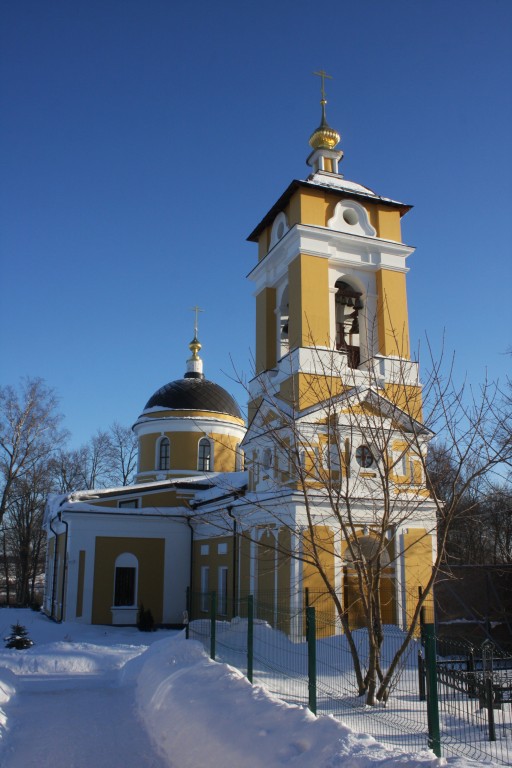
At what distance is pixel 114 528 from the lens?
77.9 ft

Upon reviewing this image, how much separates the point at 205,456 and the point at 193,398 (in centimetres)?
269

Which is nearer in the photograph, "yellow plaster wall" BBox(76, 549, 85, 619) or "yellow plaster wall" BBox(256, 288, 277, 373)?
"yellow plaster wall" BBox(256, 288, 277, 373)

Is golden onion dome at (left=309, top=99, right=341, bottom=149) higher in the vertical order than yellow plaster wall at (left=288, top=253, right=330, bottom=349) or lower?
higher

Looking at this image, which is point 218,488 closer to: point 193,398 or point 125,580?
point 125,580

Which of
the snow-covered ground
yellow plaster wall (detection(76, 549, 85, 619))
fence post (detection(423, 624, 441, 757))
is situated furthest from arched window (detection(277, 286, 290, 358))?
fence post (detection(423, 624, 441, 757))

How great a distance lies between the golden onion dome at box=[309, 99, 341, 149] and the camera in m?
21.7

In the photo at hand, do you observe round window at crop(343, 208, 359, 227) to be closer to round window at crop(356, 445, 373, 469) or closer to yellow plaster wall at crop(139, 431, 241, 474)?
round window at crop(356, 445, 373, 469)

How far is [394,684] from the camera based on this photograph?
9.36 m

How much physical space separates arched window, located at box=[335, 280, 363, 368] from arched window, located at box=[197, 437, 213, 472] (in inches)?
496

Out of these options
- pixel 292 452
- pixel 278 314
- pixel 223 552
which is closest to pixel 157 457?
pixel 223 552

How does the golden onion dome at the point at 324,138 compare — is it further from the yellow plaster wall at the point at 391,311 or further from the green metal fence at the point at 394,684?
the green metal fence at the point at 394,684

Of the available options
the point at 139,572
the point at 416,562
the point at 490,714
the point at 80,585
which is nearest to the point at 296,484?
the point at 416,562

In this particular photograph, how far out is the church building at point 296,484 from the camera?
16.4 m

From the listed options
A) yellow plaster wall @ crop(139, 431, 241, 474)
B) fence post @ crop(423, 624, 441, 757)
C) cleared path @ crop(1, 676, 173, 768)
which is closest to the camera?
fence post @ crop(423, 624, 441, 757)
